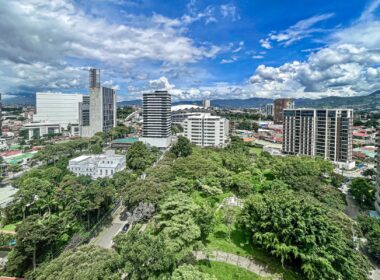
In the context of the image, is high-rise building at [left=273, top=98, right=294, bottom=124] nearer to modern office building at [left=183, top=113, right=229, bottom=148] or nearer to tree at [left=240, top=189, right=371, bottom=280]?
modern office building at [left=183, top=113, right=229, bottom=148]

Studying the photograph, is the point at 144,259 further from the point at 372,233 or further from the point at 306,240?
the point at 372,233

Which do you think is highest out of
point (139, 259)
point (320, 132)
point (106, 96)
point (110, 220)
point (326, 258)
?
point (106, 96)

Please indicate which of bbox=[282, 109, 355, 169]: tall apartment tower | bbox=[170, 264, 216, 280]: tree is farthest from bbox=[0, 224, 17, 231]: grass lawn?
bbox=[282, 109, 355, 169]: tall apartment tower

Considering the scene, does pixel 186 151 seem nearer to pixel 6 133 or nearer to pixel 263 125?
Answer: pixel 263 125

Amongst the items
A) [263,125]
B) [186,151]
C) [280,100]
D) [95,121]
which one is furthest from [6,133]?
[280,100]

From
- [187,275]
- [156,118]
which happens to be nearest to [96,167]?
[156,118]

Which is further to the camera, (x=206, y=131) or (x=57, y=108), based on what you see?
(x=57, y=108)

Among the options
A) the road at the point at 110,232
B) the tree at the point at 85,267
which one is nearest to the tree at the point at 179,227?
the tree at the point at 85,267
